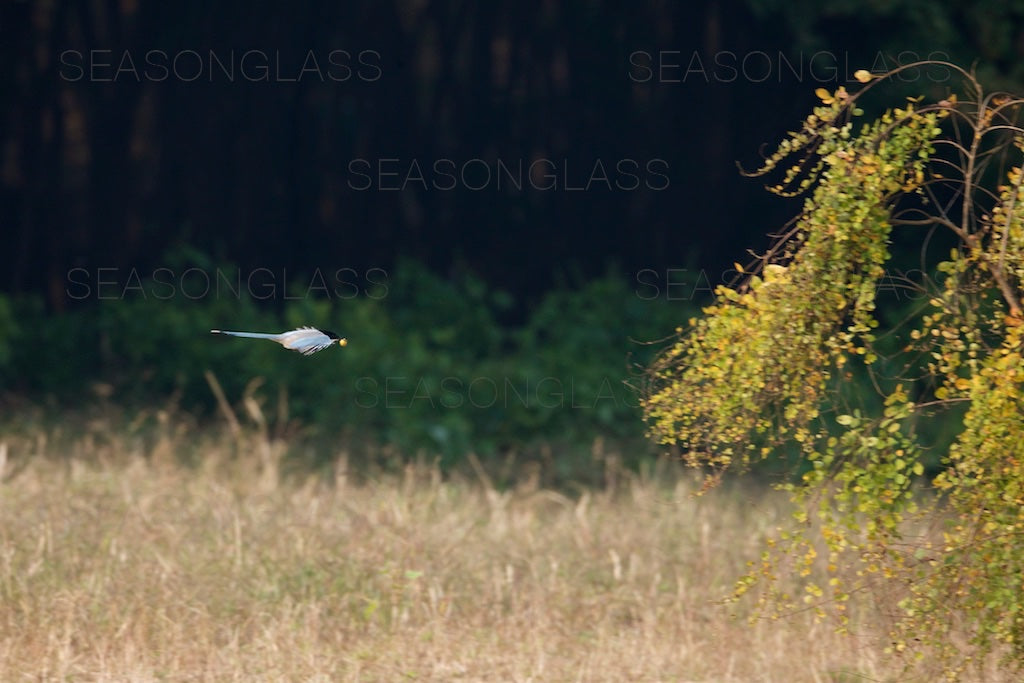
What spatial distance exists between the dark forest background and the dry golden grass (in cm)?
313

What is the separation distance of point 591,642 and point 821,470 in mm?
1570

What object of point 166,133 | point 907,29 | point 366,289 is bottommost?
point 366,289

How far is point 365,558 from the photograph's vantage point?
253 inches

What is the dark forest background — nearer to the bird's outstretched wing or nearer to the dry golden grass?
Result: the dry golden grass

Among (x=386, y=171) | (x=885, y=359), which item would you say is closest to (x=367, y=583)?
(x=885, y=359)

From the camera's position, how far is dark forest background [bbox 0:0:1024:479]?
1118 cm

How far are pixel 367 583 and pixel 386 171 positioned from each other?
6.40 meters

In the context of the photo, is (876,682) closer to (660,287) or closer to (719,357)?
(719,357)

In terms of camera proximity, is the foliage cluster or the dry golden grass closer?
the foliage cluster

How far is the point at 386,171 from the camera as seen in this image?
11.9 m

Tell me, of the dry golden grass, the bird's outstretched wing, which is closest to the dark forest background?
the dry golden grass

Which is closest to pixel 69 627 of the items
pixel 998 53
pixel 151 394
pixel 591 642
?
pixel 591 642

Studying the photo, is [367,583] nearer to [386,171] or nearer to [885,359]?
[885,359]

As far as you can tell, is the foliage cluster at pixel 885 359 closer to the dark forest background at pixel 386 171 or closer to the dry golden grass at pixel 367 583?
the dry golden grass at pixel 367 583
